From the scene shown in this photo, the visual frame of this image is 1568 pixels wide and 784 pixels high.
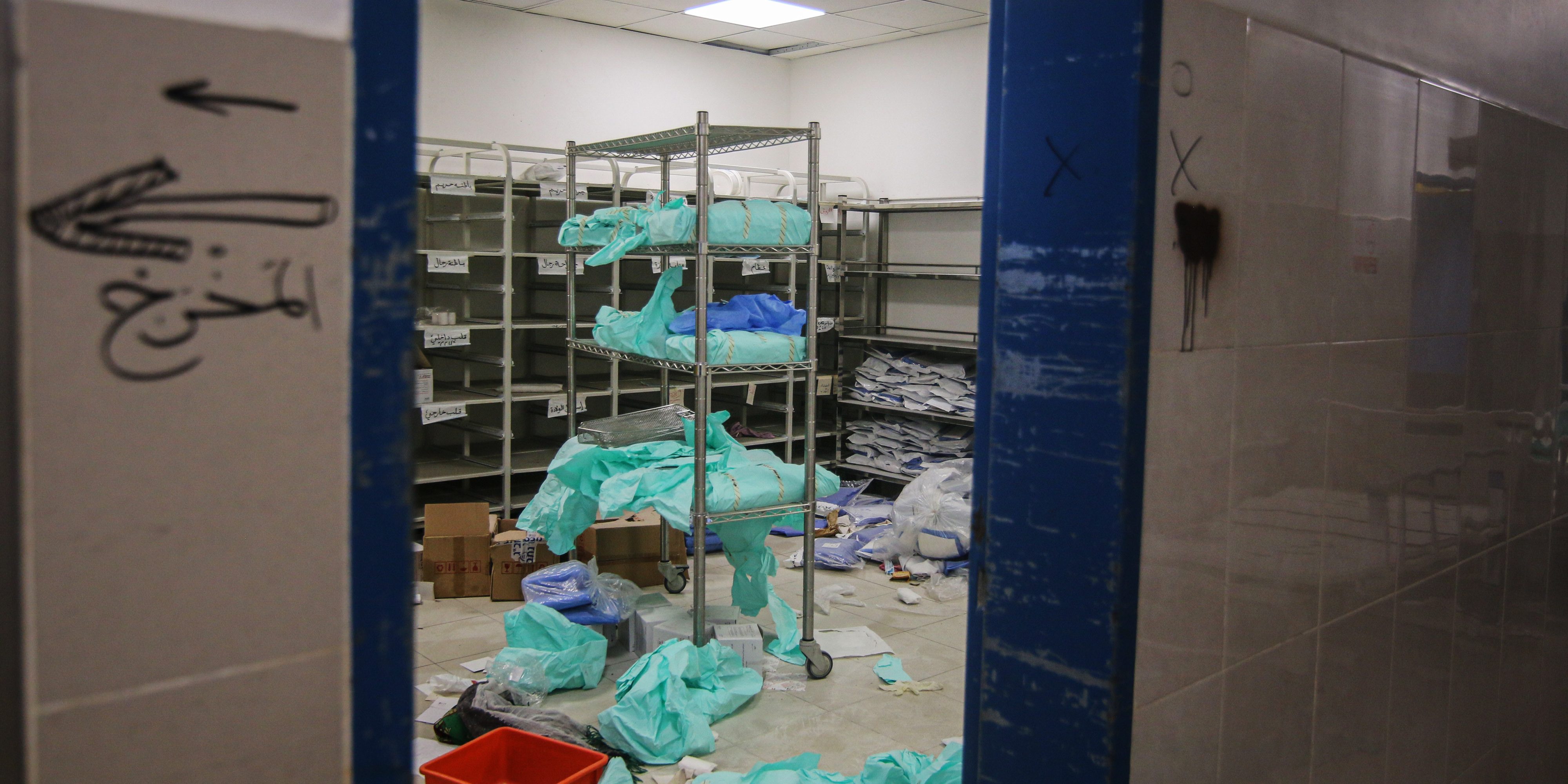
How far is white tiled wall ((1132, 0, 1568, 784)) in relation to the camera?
3.78ft

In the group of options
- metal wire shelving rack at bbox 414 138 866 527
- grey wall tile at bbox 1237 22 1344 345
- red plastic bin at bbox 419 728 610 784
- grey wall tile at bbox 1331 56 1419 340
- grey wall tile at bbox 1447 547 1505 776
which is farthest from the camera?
metal wire shelving rack at bbox 414 138 866 527

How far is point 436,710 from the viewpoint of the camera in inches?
128

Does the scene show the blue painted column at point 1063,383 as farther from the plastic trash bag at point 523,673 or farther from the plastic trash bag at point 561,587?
the plastic trash bag at point 561,587

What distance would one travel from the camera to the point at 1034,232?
45.1 inches

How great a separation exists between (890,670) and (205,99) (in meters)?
3.43

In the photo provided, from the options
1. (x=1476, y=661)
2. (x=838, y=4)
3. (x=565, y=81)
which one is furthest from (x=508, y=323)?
(x=1476, y=661)

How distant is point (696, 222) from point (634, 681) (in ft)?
5.03

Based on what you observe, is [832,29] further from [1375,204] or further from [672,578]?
[1375,204]

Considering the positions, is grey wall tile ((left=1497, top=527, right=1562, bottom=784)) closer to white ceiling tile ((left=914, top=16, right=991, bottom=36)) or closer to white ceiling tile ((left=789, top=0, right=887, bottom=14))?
white ceiling tile ((left=789, top=0, right=887, bottom=14))

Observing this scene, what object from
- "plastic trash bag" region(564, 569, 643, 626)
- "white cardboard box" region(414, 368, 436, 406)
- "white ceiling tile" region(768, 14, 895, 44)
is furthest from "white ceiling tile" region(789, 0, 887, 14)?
"plastic trash bag" region(564, 569, 643, 626)

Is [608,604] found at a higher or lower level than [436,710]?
higher

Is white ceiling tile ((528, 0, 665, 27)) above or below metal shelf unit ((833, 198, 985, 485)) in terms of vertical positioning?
above

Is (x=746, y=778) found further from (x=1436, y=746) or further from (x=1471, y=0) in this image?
(x=1471, y=0)

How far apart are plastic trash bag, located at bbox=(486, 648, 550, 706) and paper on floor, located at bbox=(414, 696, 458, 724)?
145 millimetres
